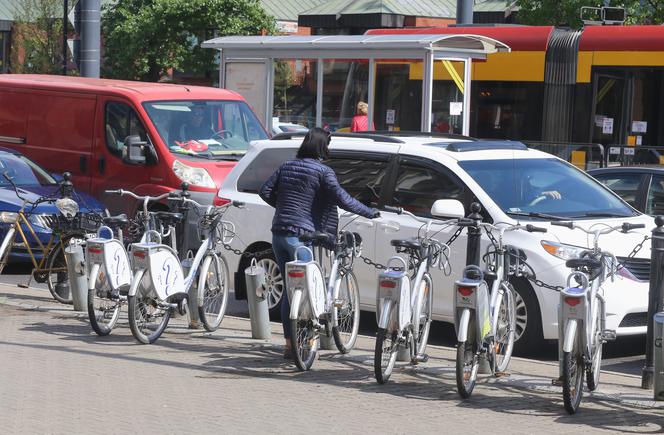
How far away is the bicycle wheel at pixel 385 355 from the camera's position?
26.9 ft

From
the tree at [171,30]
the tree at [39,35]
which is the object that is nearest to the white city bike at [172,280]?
the tree at [171,30]

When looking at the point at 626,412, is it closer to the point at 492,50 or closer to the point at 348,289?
the point at 348,289

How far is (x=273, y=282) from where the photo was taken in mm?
11102

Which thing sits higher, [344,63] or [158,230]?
[344,63]

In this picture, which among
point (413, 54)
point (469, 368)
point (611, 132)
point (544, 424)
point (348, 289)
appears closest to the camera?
point (544, 424)

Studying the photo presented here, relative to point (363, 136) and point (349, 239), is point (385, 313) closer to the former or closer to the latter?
point (349, 239)

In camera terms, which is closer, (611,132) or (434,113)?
(434,113)

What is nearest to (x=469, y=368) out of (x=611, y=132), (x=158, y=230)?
(x=158, y=230)

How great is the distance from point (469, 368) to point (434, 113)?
1193cm

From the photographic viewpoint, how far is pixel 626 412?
25.4ft

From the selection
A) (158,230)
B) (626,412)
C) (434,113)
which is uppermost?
(434,113)

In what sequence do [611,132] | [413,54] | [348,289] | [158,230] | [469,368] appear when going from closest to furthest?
1. [469,368]
2. [348,289]
3. [158,230]
4. [413,54]
5. [611,132]

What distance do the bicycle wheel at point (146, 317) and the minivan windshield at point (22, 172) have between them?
599 cm

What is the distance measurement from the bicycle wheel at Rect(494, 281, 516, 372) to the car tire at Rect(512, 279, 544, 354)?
0.86 meters
